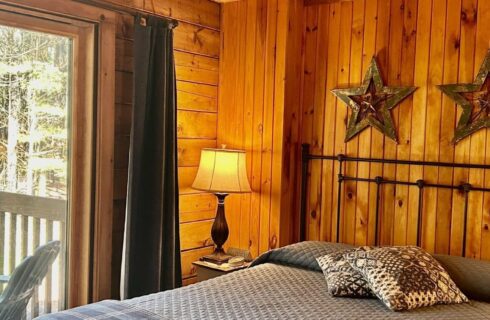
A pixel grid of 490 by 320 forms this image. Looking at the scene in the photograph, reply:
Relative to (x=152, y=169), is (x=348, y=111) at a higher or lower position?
higher

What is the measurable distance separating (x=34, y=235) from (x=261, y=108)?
4.99 ft

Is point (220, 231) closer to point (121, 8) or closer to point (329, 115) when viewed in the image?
point (329, 115)

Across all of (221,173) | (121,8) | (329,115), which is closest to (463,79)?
(329,115)

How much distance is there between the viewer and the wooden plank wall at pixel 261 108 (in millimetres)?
3338

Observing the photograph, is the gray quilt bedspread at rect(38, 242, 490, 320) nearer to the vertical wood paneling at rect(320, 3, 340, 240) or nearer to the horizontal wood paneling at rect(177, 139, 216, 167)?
A: the vertical wood paneling at rect(320, 3, 340, 240)

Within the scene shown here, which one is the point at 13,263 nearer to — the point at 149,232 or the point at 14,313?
the point at 14,313

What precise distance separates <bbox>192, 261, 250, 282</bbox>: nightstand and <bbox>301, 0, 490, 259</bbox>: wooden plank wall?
0.56 metres

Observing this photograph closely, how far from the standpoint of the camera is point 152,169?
3020 millimetres

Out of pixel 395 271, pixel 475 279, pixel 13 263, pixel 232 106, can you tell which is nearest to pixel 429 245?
pixel 475 279

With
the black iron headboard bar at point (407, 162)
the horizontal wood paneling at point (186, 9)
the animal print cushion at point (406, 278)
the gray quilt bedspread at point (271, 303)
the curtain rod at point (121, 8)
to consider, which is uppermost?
the horizontal wood paneling at point (186, 9)

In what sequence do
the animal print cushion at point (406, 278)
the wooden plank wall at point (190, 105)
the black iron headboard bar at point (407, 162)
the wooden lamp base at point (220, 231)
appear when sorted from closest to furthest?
the animal print cushion at point (406, 278) → the black iron headboard bar at point (407, 162) → the wooden plank wall at point (190, 105) → the wooden lamp base at point (220, 231)

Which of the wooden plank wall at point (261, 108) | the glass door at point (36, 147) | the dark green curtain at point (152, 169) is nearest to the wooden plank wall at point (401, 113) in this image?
the wooden plank wall at point (261, 108)

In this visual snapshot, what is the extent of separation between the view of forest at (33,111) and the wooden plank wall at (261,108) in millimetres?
1119

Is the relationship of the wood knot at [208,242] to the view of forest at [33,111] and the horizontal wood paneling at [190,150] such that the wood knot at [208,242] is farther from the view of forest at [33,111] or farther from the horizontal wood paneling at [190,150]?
the view of forest at [33,111]
